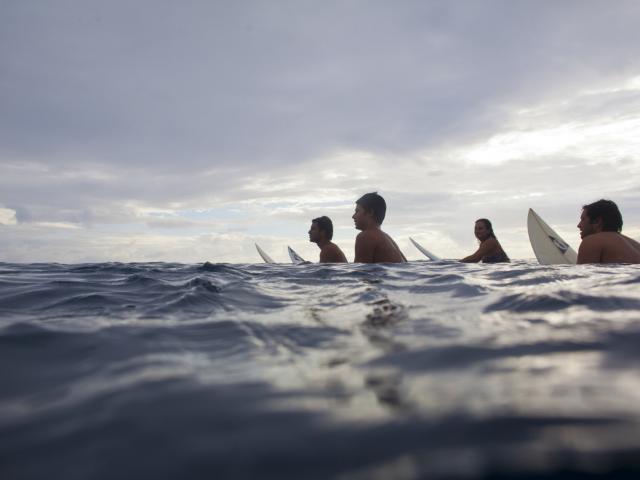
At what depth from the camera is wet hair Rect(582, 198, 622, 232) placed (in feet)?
21.7

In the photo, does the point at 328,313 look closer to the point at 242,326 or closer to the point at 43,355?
the point at 242,326

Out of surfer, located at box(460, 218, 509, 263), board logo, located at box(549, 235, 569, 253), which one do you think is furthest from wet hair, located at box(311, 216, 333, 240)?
board logo, located at box(549, 235, 569, 253)

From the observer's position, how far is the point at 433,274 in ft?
20.2

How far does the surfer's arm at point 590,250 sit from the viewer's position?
6.58 metres

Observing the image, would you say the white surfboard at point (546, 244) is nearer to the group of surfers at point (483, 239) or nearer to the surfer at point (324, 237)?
the group of surfers at point (483, 239)

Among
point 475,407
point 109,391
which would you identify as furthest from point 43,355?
point 475,407

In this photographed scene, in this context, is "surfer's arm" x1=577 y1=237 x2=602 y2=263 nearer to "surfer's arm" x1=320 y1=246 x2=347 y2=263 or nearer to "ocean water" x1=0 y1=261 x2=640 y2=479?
"ocean water" x1=0 y1=261 x2=640 y2=479

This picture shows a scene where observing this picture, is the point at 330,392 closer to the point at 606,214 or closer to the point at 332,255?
the point at 606,214

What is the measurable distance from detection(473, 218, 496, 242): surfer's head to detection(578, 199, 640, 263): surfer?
348 centimetres

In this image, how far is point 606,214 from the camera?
6.66 metres

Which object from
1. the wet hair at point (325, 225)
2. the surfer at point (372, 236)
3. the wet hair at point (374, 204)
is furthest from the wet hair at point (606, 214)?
the wet hair at point (325, 225)

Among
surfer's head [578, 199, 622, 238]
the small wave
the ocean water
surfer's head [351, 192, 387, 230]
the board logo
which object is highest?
surfer's head [351, 192, 387, 230]

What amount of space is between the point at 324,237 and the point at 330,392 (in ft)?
24.8

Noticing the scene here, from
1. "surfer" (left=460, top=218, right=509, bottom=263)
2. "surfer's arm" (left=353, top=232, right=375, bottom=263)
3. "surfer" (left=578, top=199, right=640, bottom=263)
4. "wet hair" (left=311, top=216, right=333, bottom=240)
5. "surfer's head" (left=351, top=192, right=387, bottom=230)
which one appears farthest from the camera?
"surfer" (left=460, top=218, right=509, bottom=263)
